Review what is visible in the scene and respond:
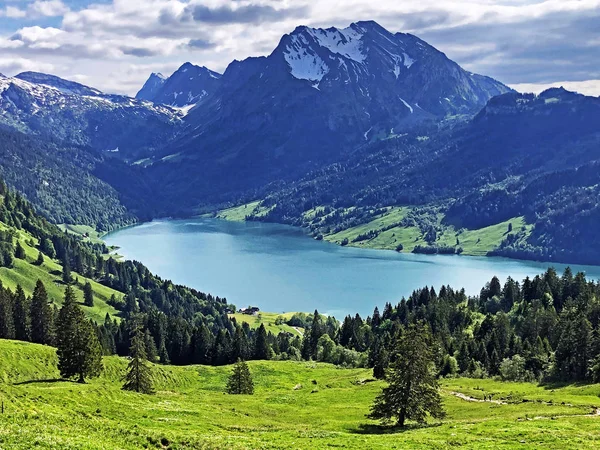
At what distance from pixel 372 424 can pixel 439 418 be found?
7.51 m

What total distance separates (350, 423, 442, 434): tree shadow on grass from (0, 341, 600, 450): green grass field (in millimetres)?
153

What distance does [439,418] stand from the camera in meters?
61.6

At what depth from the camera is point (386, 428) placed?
56.8 meters

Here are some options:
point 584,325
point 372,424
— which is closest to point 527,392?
point 584,325

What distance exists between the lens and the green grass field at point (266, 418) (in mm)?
36156

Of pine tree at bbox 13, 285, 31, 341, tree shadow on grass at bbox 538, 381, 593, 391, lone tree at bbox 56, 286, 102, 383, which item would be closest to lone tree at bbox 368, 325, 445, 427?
tree shadow on grass at bbox 538, 381, 593, 391

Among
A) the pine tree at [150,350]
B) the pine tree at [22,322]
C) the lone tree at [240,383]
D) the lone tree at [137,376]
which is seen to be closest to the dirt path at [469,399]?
the lone tree at [240,383]

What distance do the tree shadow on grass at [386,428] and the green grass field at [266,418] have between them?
0.15 meters

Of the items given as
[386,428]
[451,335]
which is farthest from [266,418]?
[451,335]

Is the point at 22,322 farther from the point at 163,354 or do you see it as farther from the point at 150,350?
the point at 163,354

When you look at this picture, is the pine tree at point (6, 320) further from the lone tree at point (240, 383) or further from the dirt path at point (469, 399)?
the dirt path at point (469, 399)

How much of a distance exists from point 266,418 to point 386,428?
1299cm

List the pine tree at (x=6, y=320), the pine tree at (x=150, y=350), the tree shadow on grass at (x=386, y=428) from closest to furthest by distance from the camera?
the tree shadow on grass at (x=386, y=428) → the pine tree at (x=6, y=320) → the pine tree at (x=150, y=350)

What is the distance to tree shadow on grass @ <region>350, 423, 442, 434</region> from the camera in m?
54.6
